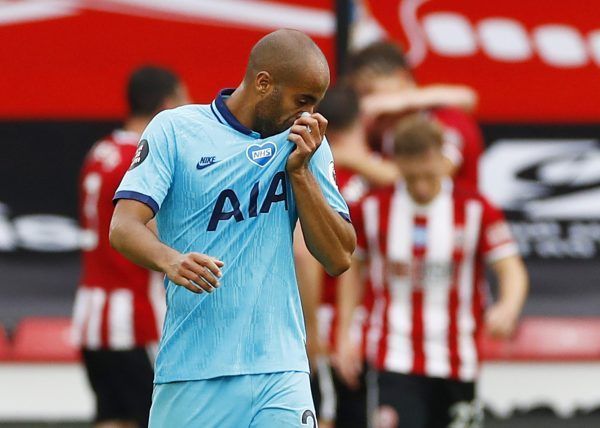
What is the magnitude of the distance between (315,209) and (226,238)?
0.24 metres

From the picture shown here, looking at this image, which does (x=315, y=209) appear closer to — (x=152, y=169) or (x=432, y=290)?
(x=152, y=169)

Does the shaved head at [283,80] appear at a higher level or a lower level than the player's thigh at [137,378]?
higher

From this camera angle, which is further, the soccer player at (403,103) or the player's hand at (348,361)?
the soccer player at (403,103)

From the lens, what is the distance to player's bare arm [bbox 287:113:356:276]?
3.92 metres

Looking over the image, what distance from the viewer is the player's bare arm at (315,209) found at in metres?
3.92

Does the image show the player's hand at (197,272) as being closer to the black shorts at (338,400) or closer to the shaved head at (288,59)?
the shaved head at (288,59)

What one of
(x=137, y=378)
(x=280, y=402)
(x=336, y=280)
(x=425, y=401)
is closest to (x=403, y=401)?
(x=425, y=401)

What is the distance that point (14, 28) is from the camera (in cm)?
804

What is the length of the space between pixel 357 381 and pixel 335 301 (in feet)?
1.34

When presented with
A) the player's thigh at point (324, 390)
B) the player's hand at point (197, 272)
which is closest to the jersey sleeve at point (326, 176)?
the player's hand at point (197, 272)

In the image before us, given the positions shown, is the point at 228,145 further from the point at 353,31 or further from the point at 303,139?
the point at 353,31

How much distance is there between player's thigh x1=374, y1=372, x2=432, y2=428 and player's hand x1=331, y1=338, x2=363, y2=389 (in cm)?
31

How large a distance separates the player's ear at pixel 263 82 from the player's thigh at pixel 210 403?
74cm

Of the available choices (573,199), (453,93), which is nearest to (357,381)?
(453,93)
